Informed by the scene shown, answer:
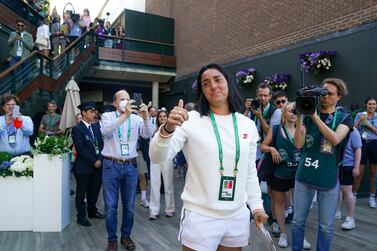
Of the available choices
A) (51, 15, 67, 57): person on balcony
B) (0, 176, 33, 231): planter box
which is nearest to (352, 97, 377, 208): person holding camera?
(0, 176, 33, 231): planter box

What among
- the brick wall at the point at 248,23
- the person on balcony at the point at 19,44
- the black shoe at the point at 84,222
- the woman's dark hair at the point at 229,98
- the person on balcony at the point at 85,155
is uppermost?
the brick wall at the point at 248,23

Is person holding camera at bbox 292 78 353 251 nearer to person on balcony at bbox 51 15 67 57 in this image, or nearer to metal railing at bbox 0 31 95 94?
metal railing at bbox 0 31 95 94

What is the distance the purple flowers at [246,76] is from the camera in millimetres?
10359

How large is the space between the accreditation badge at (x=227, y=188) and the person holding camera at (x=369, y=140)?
4.77 metres

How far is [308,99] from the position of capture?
9.29 feet

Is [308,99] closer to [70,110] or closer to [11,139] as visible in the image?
[11,139]

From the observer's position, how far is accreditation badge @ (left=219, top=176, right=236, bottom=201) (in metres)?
1.94

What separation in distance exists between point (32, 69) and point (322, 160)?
318 inches

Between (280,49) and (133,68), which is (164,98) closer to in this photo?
(133,68)

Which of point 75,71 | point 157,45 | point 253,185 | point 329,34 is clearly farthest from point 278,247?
point 157,45

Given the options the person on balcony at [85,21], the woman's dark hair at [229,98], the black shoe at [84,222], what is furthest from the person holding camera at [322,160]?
the person on balcony at [85,21]

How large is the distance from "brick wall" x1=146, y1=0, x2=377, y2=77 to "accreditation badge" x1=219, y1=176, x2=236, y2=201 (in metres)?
6.40

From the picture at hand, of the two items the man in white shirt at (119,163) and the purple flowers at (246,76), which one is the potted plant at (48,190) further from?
the purple flowers at (246,76)

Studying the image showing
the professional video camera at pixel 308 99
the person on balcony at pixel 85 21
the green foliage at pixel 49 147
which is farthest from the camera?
the person on balcony at pixel 85 21
